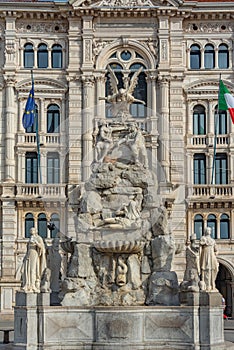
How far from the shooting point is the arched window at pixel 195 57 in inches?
2029

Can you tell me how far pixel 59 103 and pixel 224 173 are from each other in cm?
1059

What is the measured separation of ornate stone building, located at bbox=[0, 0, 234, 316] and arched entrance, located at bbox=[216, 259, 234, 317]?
0.07m

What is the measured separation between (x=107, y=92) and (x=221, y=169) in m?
8.13

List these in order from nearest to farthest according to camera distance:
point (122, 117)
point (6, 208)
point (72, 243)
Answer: point (72, 243)
point (122, 117)
point (6, 208)

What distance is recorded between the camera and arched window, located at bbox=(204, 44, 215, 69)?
51.5m

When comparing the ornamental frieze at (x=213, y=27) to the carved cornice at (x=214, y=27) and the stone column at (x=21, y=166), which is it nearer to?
the carved cornice at (x=214, y=27)

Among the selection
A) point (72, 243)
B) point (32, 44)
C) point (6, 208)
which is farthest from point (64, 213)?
point (32, 44)

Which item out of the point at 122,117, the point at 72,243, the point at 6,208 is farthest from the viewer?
the point at 6,208

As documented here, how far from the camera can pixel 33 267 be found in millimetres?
24328

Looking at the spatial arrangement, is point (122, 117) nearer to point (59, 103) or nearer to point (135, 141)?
point (135, 141)

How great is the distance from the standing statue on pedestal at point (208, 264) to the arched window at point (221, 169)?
26.1 meters

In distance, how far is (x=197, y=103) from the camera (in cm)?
5106

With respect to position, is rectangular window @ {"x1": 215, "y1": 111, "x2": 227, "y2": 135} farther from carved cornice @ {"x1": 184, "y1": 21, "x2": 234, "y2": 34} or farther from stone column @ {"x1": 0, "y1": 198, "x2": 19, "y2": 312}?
stone column @ {"x1": 0, "y1": 198, "x2": 19, "y2": 312}

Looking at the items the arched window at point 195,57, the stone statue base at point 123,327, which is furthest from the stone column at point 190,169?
the stone statue base at point 123,327
